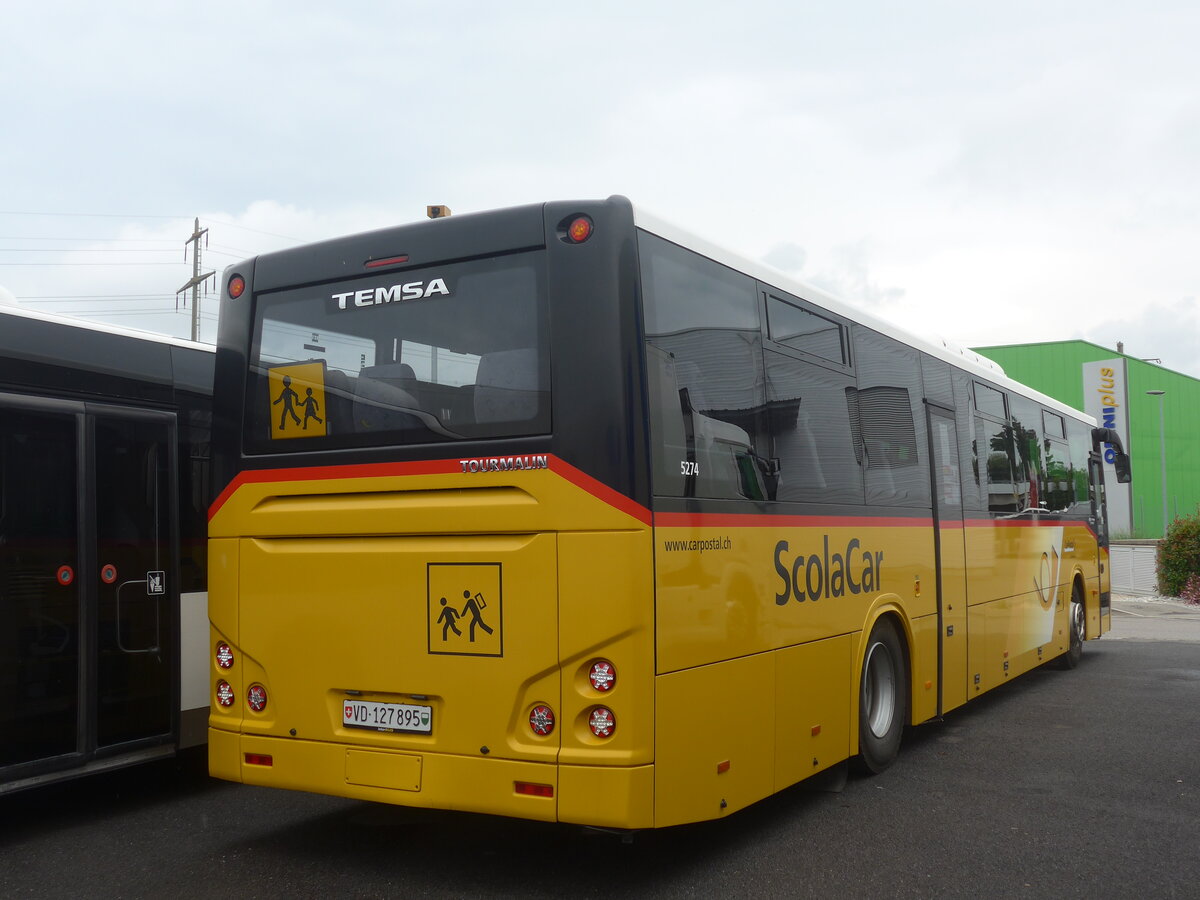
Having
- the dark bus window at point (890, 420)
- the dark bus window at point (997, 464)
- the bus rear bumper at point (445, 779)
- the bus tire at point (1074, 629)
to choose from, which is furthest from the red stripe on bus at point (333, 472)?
the bus tire at point (1074, 629)

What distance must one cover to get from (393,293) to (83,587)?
102 inches

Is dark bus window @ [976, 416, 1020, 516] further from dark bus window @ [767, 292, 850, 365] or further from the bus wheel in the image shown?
dark bus window @ [767, 292, 850, 365]

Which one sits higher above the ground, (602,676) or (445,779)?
(602,676)

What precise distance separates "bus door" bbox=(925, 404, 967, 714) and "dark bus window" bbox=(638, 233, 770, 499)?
3220 millimetres

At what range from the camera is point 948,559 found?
8758 mm

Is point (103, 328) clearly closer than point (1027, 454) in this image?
Yes

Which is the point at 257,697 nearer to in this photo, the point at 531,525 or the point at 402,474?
the point at 402,474

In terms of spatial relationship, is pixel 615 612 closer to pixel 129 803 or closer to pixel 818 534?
pixel 818 534

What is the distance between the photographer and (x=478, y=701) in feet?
16.6

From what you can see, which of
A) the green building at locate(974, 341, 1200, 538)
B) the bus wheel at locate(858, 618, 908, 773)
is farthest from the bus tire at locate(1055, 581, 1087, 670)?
the green building at locate(974, 341, 1200, 538)

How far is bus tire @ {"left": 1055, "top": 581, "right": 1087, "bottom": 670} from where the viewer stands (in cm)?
1309

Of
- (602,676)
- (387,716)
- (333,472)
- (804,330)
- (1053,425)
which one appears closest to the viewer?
(602,676)

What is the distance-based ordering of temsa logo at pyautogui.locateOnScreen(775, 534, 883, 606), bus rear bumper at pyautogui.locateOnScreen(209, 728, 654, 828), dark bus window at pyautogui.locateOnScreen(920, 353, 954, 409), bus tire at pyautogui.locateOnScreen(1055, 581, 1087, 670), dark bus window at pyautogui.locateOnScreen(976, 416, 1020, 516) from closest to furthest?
bus rear bumper at pyautogui.locateOnScreen(209, 728, 654, 828) < temsa logo at pyautogui.locateOnScreen(775, 534, 883, 606) < dark bus window at pyautogui.locateOnScreen(920, 353, 954, 409) < dark bus window at pyautogui.locateOnScreen(976, 416, 1020, 516) < bus tire at pyautogui.locateOnScreen(1055, 581, 1087, 670)

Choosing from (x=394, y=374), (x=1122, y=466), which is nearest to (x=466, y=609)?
(x=394, y=374)
